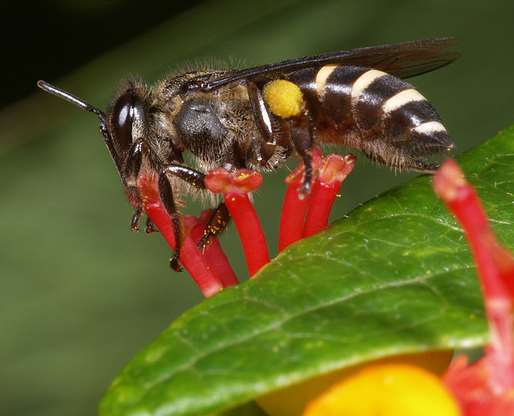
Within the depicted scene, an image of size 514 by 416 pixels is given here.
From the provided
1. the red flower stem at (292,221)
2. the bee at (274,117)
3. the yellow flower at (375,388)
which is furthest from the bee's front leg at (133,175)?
the yellow flower at (375,388)

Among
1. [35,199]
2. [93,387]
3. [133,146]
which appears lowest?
[93,387]

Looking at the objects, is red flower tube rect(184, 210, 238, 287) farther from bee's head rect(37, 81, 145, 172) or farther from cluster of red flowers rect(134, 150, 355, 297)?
bee's head rect(37, 81, 145, 172)

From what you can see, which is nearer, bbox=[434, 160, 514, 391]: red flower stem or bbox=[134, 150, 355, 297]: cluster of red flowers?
bbox=[434, 160, 514, 391]: red flower stem

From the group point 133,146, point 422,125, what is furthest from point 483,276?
point 133,146

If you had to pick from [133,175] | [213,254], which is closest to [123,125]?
[133,175]

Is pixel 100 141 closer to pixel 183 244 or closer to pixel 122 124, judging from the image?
pixel 122 124

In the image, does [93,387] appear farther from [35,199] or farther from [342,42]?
[342,42]

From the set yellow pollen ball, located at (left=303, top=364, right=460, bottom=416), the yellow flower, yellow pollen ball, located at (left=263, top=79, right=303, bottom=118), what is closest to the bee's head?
yellow pollen ball, located at (left=263, top=79, right=303, bottom=118)

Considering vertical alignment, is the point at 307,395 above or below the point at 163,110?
below
